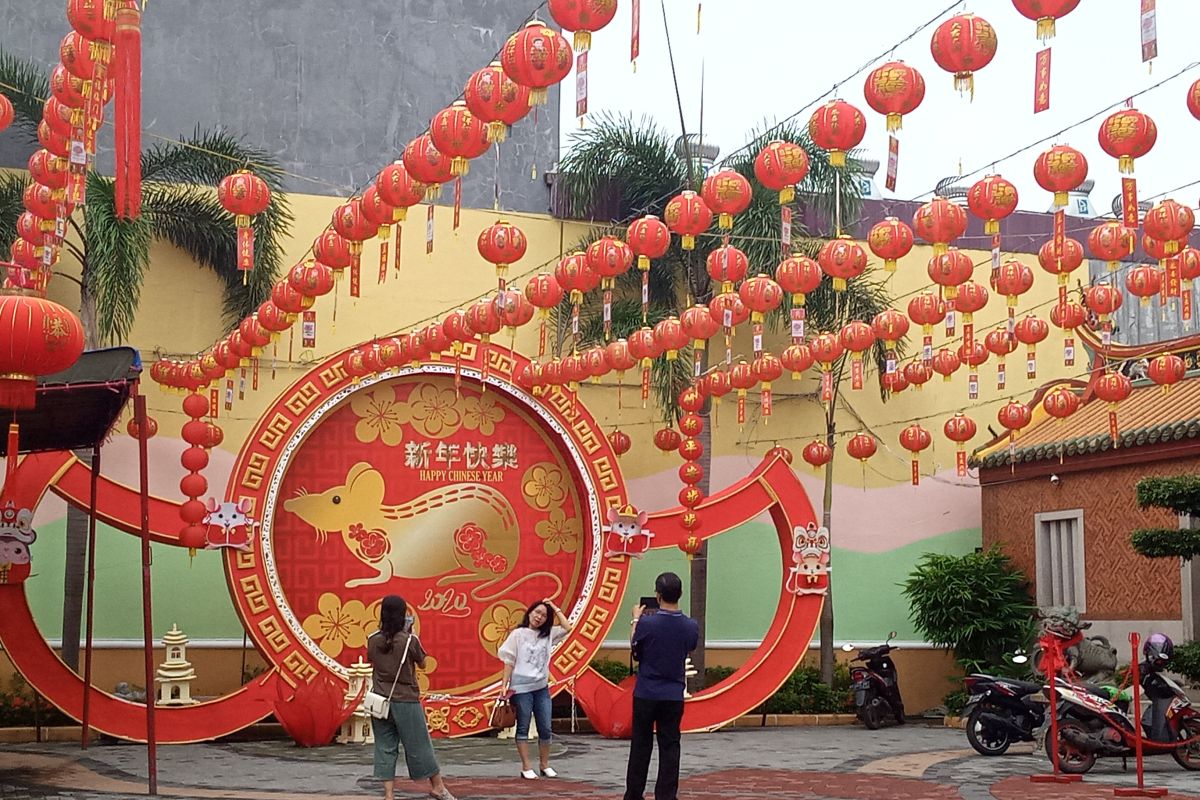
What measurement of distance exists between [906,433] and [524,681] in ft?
21.4

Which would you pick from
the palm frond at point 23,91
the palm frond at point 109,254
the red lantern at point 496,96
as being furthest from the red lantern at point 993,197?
the palm frond at point 23,91

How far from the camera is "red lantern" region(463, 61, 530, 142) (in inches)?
383

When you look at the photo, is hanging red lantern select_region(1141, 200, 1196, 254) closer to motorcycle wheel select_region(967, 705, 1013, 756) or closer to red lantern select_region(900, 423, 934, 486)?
motorcycle wheel select_region(967, 705, 1013, 756)

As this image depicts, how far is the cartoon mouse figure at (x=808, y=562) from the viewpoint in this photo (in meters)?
17.3

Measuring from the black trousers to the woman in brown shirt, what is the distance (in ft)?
5.95

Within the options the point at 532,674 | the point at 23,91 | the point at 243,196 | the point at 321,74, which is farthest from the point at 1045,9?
the point at 321,74

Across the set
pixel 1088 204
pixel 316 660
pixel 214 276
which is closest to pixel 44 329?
pixel 316 660

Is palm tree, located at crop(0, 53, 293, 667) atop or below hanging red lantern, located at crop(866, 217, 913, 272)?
atop

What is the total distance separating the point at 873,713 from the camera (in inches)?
747

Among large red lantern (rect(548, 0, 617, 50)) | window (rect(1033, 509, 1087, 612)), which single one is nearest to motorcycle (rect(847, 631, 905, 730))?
window (rect(1033, 509, 1087, 612))

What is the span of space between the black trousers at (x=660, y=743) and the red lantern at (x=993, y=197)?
14.5 feet

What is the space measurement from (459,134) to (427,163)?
0.55 m

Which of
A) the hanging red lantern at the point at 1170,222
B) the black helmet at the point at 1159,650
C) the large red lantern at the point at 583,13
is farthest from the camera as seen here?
the black helmet at the point at 1159,650

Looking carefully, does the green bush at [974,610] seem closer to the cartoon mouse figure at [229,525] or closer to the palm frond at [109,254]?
the cartoon mouse figure at [229,525]
